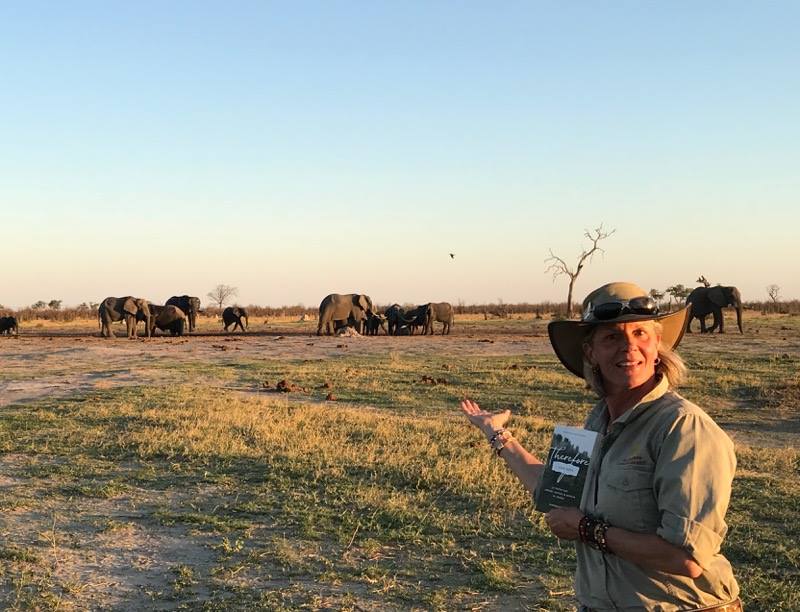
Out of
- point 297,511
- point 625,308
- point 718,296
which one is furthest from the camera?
point 718,296

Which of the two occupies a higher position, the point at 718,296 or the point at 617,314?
the point at 718,296

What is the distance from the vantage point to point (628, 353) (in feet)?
9.01

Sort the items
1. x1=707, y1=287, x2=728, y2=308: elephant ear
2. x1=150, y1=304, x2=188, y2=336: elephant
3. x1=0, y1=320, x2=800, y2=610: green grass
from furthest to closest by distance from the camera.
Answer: x1=150, y1=304, x2=188, y2=336: elephant < x1=707, y1=287, x2=728, y2=308: elephant ear < x1=0, y1=320, x2=800, y2=610: green grass

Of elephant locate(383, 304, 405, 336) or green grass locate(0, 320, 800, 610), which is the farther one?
elephant locate(383, 304, 405, 336)

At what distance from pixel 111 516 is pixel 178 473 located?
1.62 metres

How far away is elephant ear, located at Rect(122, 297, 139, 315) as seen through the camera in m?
40.3

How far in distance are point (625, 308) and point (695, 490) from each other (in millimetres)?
658

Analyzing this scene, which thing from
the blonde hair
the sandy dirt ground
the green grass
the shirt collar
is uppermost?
the blonde hair

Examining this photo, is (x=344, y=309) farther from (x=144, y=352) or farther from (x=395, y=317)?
(x=144, y=352)

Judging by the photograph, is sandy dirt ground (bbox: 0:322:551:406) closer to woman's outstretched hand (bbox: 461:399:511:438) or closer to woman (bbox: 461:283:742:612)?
woman's outstretched hand (bbox: 461:399:511:438)

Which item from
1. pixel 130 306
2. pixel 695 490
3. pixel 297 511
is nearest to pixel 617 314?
pixel 695 490

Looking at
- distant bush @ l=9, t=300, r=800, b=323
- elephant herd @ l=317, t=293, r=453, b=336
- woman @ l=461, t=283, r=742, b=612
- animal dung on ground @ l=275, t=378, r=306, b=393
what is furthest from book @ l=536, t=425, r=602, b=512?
distant bush @ l=9, t=300, r=800, b=323

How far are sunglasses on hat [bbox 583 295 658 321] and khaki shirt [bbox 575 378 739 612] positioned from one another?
0.26 metres

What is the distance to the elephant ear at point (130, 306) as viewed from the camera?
40.3 meters
